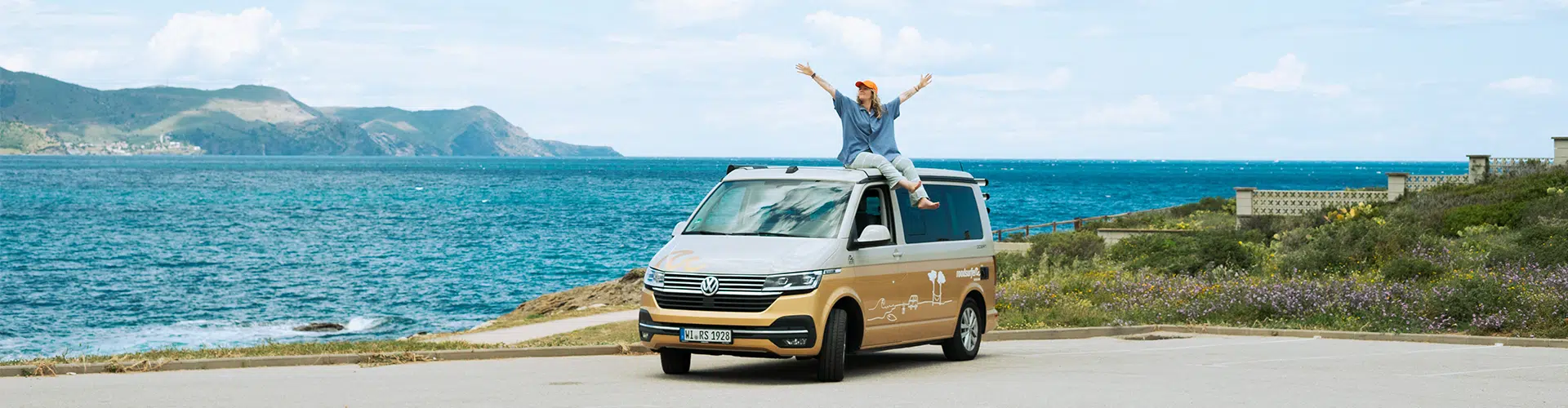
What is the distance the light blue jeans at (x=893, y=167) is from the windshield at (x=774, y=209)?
47cm

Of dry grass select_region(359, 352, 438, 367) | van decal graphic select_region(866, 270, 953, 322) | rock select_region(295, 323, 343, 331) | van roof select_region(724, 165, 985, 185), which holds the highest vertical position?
van roof select_region(724, 165, 985, 185)

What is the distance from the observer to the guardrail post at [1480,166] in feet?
162

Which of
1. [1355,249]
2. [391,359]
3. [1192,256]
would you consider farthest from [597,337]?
[1355,249]

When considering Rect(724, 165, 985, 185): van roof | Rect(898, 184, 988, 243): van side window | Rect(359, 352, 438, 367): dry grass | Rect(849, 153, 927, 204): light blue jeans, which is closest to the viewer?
Rect(724, 165, 985, 185): van roof

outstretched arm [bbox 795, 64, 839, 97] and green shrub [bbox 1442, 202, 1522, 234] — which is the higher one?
outstretched arm [bbox 795, 64, 839, 97]

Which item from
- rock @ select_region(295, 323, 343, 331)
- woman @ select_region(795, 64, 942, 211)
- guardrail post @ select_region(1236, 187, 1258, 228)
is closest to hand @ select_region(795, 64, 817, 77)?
woman @ select_region(795, 64, 942, 211)

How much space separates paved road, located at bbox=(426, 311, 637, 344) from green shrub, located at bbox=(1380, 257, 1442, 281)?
1149 centimetres

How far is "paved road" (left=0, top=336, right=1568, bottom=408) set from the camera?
1043cm

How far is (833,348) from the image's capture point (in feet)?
39.0

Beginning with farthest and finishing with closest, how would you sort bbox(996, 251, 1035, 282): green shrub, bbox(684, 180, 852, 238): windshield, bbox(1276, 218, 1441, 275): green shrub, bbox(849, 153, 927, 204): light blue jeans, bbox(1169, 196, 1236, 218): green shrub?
1. bbox(1169, 196, 1236, 218): green shrub
2. bbox(996, 251, 1035, 282): green shrub
3. bbox(1276, 218, 1441, 275): green shrub
4. bbox(849, 153, 927, 204): light blue jeans
5. bbox(684, 180, 852, 238): windshield

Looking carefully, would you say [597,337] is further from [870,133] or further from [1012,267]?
[1012,267]

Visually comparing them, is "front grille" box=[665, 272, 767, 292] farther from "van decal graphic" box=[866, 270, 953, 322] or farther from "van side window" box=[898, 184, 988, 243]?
"van side window" box=[898, 184, 988, 243]

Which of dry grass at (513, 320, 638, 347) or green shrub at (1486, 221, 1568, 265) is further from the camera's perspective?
green shrub at (1486, 221, 1568, 265)

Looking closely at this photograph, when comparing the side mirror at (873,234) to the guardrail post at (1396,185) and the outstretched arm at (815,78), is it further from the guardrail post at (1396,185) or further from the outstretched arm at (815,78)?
the guardrail post at (1396,185)
